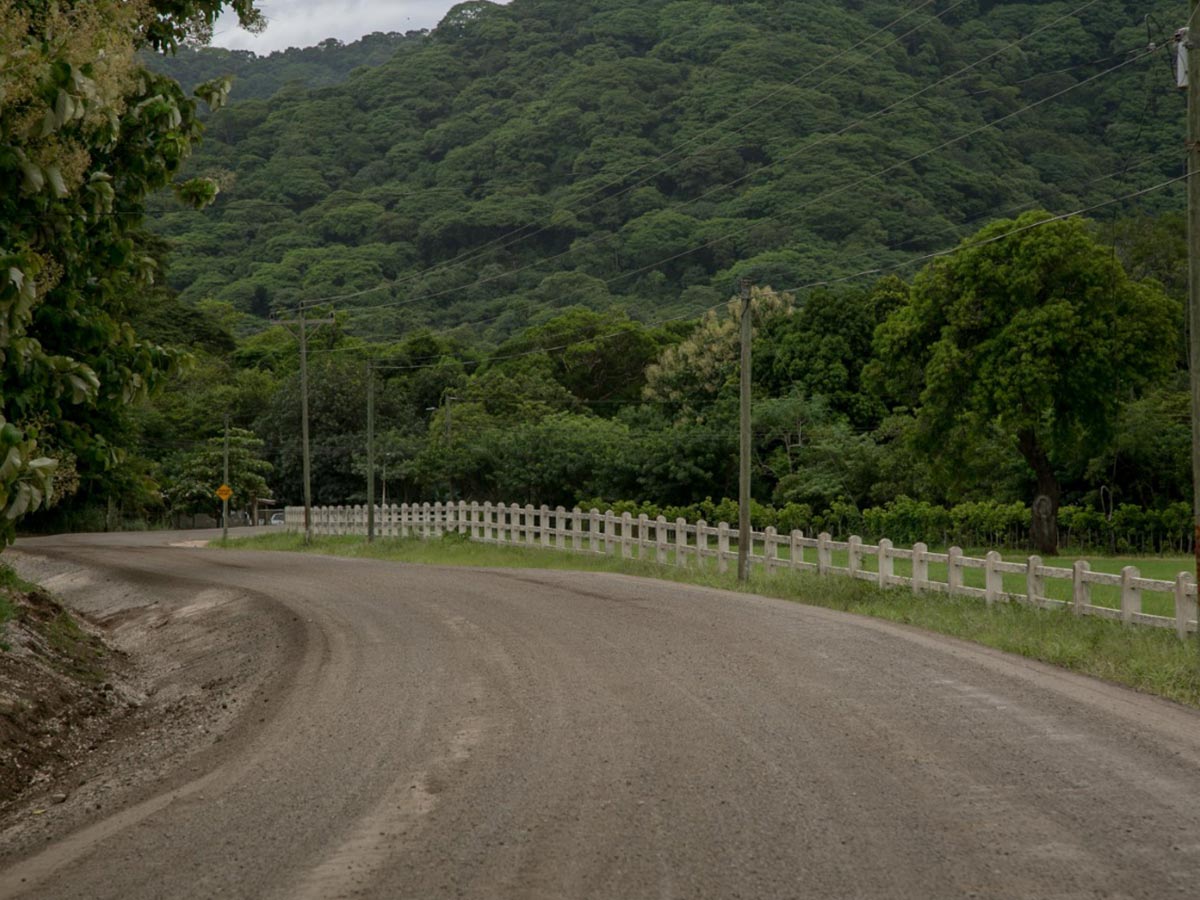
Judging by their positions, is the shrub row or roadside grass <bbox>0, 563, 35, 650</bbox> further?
the shrub row

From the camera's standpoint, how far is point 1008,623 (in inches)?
718

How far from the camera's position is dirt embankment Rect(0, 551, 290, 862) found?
10594mm

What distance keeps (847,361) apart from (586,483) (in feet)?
44.8

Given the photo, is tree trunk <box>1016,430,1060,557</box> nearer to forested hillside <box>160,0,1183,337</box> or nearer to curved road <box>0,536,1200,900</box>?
curved road <box>0,536,1200,900</box>

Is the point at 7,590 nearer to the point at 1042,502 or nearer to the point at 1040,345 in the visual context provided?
the point at 1040,345

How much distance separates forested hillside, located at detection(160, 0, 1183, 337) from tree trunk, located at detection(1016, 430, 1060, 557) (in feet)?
195

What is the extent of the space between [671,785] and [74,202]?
5.52 meters

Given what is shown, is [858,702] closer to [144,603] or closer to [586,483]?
[144,603]

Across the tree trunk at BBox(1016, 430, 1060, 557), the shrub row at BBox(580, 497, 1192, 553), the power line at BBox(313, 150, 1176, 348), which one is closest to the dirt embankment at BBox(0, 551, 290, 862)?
the shrub row at BBox(580, 497, 1192, 553)

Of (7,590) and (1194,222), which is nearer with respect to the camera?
(1194,222)

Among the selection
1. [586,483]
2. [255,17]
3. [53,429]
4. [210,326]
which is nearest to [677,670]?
[53,429]

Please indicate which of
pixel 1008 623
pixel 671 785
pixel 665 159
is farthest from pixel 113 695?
pixel 665 159

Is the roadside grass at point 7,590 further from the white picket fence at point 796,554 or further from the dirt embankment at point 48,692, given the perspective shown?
the white picket fence at point 796,554

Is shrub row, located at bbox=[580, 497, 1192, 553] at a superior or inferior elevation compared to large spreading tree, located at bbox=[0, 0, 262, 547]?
inferior
